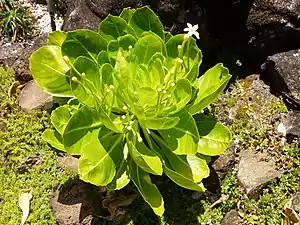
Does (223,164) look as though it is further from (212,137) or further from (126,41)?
(126,41)

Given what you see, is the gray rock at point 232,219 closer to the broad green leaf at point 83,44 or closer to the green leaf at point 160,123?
the green leaf at point 160,123

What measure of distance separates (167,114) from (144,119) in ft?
0.33

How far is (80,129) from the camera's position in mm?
2465

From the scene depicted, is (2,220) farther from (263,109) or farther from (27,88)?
(263,109)

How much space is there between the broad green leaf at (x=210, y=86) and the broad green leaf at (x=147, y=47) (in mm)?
258

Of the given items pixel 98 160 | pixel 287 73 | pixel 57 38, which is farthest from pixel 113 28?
pixel 287 73

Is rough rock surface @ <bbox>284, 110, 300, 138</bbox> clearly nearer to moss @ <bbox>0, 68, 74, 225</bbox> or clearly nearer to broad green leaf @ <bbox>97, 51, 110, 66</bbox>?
broad green leaf @ <bbox>97, 51, 110, 66</bbox>

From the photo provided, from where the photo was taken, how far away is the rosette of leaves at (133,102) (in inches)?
95.3

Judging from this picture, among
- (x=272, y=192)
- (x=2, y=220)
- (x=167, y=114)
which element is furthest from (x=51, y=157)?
(x=272, y=192)

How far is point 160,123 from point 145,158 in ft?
0.52

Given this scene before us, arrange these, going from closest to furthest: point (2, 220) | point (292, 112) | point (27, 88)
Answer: point (2, 220)
point (292, 112)
point (27, 88)

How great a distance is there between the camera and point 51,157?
2949 mm

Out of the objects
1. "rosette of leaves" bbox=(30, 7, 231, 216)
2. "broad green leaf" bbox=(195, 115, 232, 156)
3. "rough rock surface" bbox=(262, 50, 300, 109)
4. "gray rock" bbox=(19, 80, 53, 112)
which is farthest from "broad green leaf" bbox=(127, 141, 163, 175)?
"rough rock surface" bbox=(262, 50, 300, 109)

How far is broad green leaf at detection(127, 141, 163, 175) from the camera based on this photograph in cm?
235
